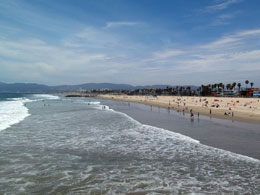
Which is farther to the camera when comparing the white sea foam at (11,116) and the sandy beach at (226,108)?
the sandy beach at (226,108)

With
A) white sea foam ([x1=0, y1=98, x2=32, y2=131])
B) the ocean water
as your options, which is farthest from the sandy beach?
white sea foam ([x1=0, y1=98, x2=32, y2=131])

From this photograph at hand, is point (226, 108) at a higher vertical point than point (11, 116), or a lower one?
higher

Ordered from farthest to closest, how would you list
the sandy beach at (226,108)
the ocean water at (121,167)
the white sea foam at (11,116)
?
the sandy beach at (226,108) < the white sea foam at (11,116) < the ocean water at (121,167)

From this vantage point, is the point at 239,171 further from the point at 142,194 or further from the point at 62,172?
the point at 62,172

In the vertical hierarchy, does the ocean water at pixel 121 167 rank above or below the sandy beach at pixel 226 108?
below

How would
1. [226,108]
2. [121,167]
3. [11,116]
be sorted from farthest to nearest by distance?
[226,108], [11,116], [121,167]

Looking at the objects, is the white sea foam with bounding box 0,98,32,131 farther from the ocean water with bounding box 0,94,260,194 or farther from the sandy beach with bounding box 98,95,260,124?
the sandy beach with bounding box 98,95,260,124

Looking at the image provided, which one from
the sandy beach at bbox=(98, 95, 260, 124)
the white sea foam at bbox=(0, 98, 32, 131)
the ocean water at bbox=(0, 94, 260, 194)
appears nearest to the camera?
the ocean water at bbox=(0, 94, 260, 194)

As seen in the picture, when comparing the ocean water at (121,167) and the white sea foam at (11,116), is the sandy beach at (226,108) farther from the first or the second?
the white sea foam at (11,116)

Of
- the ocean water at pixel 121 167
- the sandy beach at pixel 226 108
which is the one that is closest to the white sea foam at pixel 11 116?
the ocean water at pixel 121 167

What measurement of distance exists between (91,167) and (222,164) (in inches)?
282

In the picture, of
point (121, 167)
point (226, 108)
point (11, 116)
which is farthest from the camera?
point (226, 108)

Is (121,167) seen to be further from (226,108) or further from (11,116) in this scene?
(226,108)

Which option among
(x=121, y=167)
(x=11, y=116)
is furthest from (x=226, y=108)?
(x=11, y=116)
